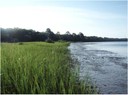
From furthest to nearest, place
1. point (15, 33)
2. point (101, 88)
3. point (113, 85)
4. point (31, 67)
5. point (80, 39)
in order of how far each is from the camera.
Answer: point (80, 39) < point (15, 33) < point (113, 85) < point (101, 88) < point (31, 67)

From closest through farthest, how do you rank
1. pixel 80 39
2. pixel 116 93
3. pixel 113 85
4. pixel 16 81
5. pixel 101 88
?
pixel 16 81 < pixel 116 93 < pixel 101 88 < pixel 113 85 < pixel 80 39

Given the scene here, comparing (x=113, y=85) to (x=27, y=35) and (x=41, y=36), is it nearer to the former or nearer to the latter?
(x=27, y=35)

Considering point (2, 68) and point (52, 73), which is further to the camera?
point (2, 68)

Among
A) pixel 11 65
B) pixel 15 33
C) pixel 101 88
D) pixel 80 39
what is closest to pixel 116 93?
pixel 101 88

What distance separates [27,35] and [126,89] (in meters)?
57.4

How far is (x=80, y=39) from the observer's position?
12538 cm

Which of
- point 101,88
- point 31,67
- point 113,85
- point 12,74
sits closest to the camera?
point 12,74

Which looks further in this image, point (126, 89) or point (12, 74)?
point (126, 89)

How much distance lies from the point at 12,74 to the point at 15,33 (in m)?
56.2

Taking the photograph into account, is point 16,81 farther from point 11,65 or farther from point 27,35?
point 27,35

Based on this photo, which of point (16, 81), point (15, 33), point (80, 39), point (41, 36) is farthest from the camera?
point (80, 39)

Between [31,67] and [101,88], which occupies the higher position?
[31,67]

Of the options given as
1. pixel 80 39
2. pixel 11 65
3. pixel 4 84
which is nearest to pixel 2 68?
pixel 11 65

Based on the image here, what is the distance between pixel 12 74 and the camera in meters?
7.14
